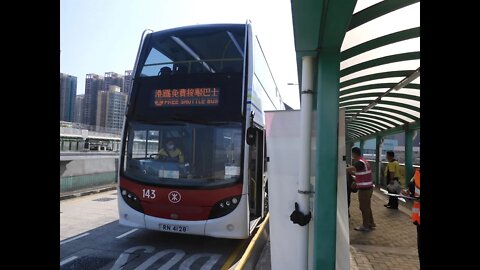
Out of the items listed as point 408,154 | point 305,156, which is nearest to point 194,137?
point 305,156

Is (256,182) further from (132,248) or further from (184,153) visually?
(132,248)

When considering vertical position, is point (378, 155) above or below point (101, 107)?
below

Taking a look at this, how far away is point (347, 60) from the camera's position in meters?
4.98

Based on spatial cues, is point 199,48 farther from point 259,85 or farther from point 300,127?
point 300,127

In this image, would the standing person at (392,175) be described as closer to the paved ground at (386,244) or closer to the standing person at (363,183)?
the paved ground at (386,244)

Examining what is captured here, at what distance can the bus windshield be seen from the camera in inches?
248

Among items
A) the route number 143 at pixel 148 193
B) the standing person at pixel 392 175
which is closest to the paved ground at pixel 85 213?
the route number 143 at pixel 148 193

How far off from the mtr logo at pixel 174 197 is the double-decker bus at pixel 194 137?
0.02 m

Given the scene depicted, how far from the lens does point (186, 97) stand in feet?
21.5

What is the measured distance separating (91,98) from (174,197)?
46.0m

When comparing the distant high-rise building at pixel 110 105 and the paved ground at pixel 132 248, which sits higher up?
the distant high-rise building at pixel 110 105

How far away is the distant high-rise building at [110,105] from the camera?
46031 mm
